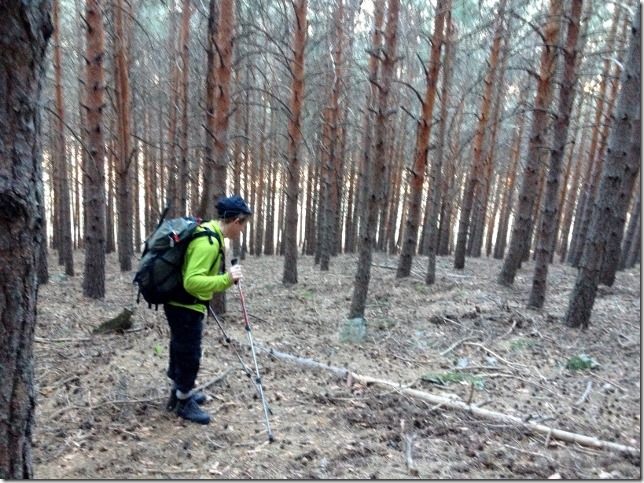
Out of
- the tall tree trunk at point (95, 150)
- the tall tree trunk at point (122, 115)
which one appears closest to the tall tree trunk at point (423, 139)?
the tall tree trunk at point (95, 150)

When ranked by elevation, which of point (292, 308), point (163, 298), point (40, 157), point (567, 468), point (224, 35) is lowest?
point (292, 308)

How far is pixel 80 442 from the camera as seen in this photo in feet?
14.5

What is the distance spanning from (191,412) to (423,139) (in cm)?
952

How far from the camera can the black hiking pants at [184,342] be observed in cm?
450

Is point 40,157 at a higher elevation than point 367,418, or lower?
higher

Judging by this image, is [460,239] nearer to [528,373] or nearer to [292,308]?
[292,308]

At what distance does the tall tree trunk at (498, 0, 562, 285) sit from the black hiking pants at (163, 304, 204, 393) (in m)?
8.60

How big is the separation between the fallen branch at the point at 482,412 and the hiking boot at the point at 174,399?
67.6 inches

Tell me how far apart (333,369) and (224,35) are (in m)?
6.16

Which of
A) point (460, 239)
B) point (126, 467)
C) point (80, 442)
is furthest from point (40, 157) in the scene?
point (460, 239)

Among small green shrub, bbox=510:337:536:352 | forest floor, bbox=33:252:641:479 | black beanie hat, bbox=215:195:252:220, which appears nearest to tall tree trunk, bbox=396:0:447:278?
forest floor, bbox=33:252:641:479

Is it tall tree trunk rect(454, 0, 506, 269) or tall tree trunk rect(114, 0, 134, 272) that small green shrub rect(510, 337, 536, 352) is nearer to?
tall tree trunk rect(454, 0, 506, 269)

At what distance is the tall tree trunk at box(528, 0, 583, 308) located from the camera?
8.98 metres

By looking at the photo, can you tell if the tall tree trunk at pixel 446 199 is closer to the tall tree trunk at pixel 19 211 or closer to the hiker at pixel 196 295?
the hiker at pixel 196 295
